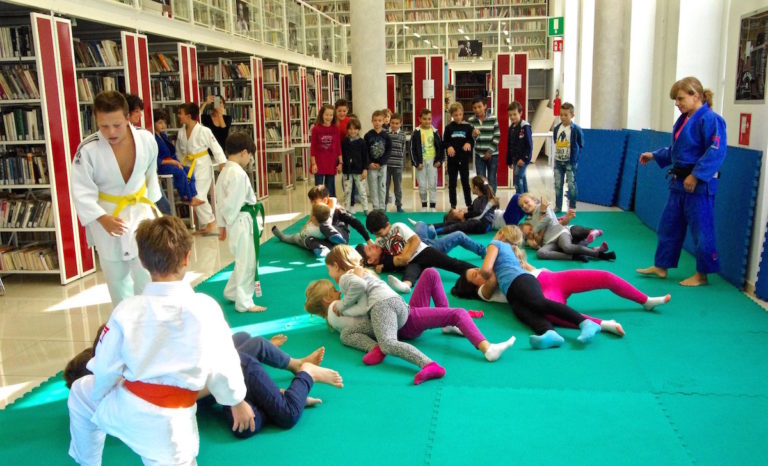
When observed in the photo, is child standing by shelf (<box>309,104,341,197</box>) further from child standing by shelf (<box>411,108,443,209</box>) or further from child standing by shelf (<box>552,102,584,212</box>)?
child standing by shelf (<box>552,102,584,212</box>)

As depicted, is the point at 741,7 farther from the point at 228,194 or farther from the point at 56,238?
the point at 56,238

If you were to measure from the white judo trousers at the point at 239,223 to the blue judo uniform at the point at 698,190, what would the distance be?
3.67 metres

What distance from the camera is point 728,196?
5895 mm

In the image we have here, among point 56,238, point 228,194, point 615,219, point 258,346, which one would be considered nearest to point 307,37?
point 615,219

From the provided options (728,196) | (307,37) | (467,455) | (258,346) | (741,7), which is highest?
(307,37)

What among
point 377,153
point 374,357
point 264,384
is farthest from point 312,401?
point 377,153

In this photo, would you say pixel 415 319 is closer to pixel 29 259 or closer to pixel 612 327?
pixel 612 327

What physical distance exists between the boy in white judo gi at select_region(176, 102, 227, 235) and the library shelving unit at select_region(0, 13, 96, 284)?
73.6 inches

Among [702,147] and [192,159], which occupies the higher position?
[702,147]

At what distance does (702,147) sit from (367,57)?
7.20 m

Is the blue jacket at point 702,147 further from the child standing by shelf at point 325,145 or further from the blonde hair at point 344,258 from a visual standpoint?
the child standing by shelf at point 325,145

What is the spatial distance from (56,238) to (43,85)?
1.48 metres

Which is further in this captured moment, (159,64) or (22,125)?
(159,64)

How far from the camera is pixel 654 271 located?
588 cm
